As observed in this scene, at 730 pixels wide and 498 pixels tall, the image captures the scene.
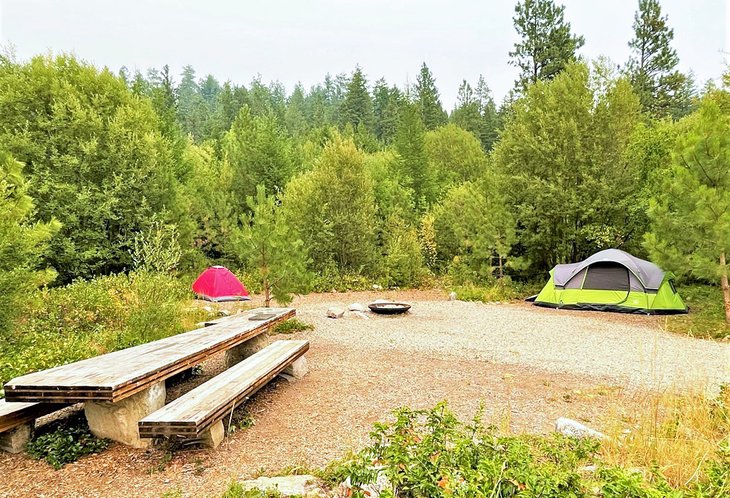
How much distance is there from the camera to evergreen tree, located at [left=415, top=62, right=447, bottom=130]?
124 ft

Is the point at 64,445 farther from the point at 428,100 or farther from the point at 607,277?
the point at 428,100

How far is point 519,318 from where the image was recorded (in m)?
10.5

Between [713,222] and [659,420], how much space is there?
6.93 meters

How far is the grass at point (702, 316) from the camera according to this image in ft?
28.1

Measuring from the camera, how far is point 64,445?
3.24m

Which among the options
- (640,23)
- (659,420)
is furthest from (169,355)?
(640,23)

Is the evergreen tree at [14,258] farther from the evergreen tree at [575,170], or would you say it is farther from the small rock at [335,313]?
the evergreen tree at [575,170]

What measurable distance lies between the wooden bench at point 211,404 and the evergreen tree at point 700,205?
8.95 m

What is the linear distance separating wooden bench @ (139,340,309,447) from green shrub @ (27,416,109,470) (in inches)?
30.4

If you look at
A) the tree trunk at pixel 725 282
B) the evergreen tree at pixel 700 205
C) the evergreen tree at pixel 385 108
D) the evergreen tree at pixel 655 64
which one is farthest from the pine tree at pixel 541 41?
the evergreen tree at pixel 385 108

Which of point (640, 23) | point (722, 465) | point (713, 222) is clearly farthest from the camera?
point (640, 23)

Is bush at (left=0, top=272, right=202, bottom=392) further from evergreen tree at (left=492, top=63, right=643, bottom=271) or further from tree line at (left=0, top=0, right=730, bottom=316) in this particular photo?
evergreen tree at (left=492, top=63, right=643, bottom=271)

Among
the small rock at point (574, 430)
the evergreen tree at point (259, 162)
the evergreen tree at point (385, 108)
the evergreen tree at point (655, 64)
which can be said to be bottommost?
the small rock at point (574, 430)

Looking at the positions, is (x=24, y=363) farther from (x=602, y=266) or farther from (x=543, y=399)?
(x=602, y=266)
